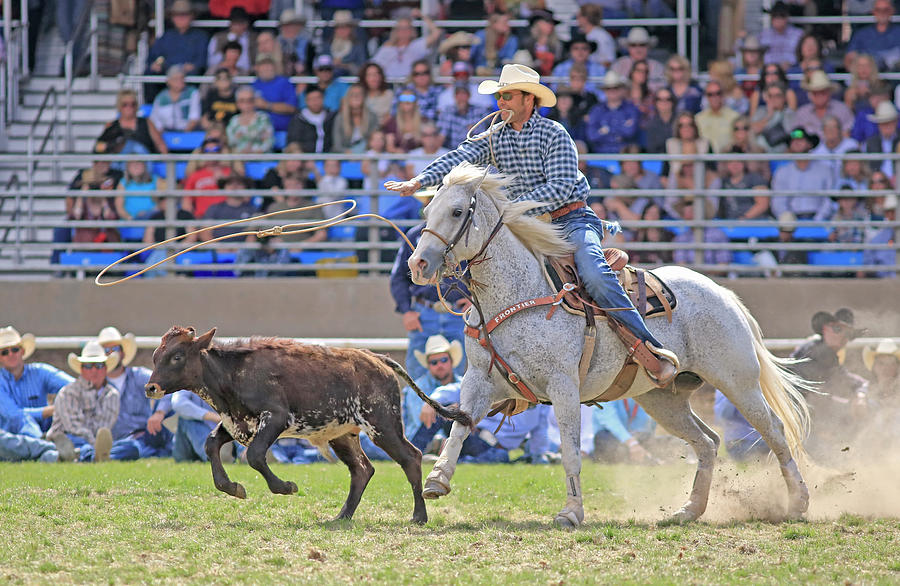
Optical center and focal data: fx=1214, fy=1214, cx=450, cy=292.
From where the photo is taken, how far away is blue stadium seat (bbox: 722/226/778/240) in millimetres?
14152

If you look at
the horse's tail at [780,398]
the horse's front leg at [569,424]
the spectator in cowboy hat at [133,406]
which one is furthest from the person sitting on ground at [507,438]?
the horse's front leg at [569,424]

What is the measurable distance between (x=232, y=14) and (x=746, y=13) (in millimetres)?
7684

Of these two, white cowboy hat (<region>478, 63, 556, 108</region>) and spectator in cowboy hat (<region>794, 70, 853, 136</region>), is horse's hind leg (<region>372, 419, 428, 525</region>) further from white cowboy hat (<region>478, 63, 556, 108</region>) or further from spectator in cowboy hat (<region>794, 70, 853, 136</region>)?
spectator in cowboy hat (<region>794, 70, 853, 136</region>)

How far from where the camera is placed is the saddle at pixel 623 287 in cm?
754

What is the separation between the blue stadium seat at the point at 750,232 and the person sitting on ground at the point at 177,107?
6.75m

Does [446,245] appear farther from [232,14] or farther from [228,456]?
[232,14]

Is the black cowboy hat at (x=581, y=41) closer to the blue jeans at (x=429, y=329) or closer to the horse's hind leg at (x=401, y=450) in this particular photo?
the blue jeans at (x=429, y=329)

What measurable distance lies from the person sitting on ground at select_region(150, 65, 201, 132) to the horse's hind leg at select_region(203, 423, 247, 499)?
848 cm

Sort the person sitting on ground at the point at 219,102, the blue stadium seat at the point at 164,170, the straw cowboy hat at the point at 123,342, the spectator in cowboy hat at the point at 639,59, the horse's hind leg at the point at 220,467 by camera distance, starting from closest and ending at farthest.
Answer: the horse's hind leg at the point at 220,467
the straw cowboy hat at the point at 123,342
the blue stadium seat at the point at 164,170
the person sitting on ground at the point at 219,102
the spectator in cowboy hat at the point at 639,59

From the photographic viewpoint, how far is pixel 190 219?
45.9ft

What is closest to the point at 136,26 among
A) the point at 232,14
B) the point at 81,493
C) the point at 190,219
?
the point at 232,14

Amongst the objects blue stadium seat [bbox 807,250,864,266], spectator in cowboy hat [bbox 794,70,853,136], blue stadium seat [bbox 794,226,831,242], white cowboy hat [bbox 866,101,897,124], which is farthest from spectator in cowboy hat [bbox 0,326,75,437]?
white cowboy hat [bbox 866,101,897,124]

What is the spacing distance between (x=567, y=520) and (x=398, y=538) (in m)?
1.08

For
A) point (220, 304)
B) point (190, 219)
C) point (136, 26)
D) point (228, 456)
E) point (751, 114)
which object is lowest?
point (228, 456)
